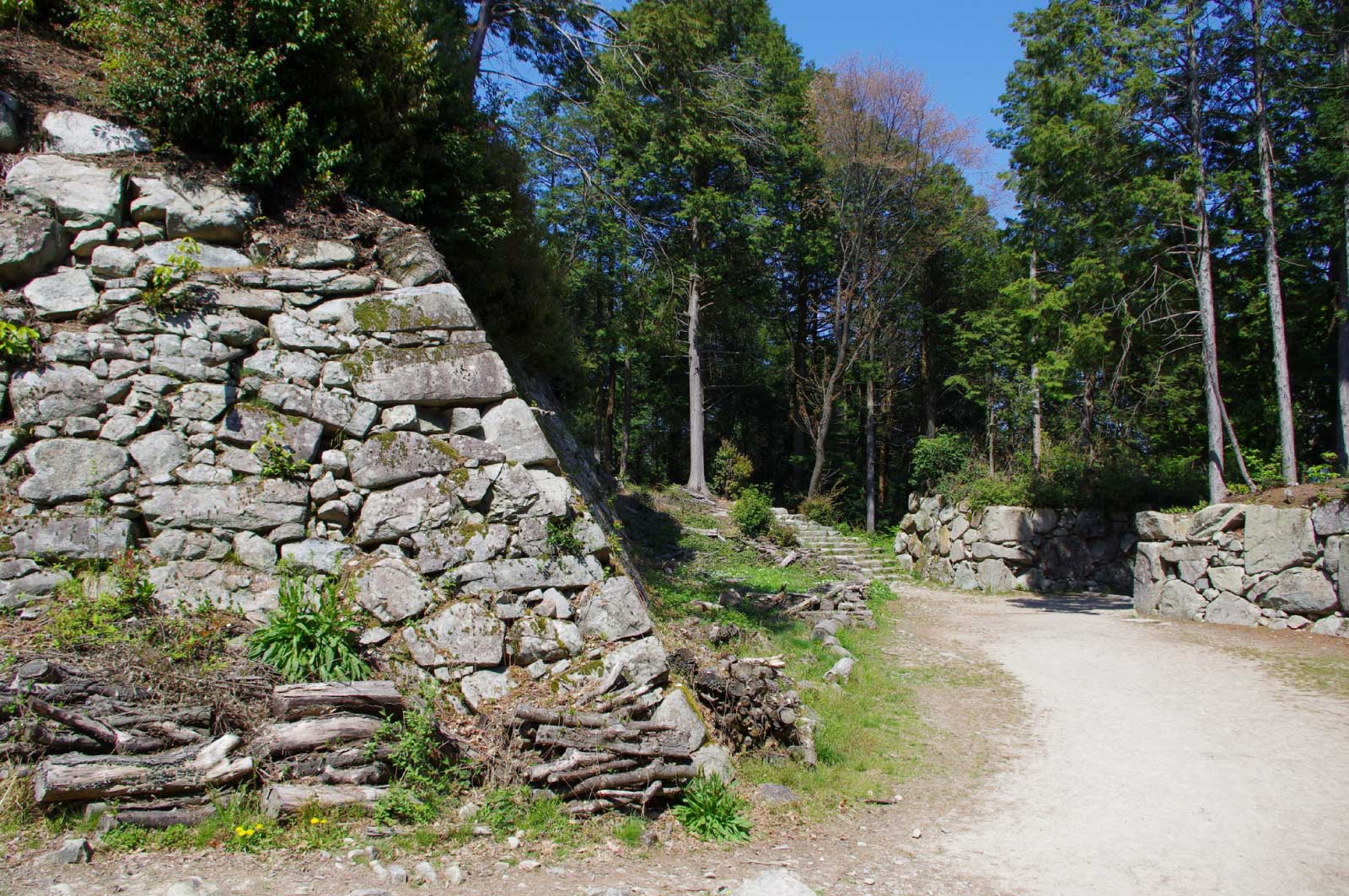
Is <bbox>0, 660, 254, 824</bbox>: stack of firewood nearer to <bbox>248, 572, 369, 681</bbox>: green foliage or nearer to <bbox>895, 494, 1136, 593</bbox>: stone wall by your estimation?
<bbox>248, 572, 369, 681</bbox>: green foliage

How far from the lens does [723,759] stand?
Answer: 4.70 meters

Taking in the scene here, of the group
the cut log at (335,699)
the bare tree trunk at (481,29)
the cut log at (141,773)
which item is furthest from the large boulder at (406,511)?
the bare tree trunk at (481,29)

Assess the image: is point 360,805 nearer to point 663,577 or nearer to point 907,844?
point 907,844

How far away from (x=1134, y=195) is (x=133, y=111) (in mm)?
13098

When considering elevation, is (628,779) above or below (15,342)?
below

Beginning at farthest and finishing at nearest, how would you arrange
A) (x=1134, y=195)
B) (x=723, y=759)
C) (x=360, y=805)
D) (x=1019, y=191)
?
(x=1019, y=191) < (x=1134, y=195) < (x=723, y=759) < (x=360, y=805)

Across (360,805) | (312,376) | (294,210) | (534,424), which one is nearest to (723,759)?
(360,805)

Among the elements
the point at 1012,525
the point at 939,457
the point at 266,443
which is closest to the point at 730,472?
the point at 939,457

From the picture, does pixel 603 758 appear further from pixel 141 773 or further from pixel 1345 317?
pixel 1345 317

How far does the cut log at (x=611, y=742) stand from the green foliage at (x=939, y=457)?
15.5 metres

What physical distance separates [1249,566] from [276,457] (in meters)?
12.2

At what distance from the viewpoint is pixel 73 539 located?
4.62m

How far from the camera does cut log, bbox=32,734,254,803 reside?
332cm

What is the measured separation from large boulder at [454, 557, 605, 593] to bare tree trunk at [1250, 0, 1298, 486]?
11.4m
